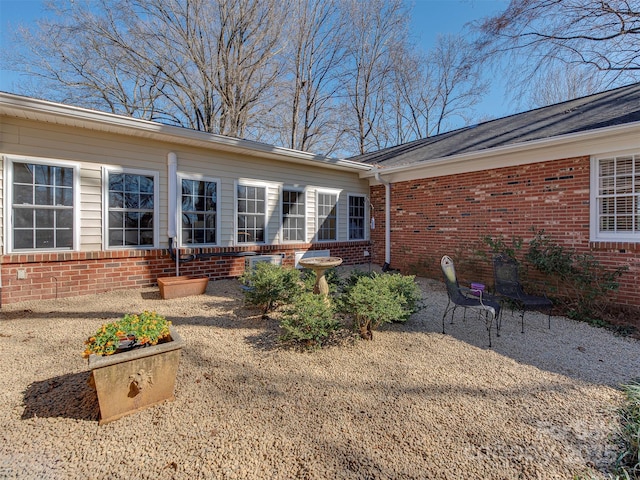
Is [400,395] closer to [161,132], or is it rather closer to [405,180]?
[161,132]

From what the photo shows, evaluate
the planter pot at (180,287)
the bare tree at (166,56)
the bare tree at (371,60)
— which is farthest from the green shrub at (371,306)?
the bare tree at (371,60)

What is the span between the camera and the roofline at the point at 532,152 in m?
5.02

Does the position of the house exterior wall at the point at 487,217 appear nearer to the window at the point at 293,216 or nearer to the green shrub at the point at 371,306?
the window at the point at 293,216

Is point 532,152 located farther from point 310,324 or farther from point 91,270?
point 91,270

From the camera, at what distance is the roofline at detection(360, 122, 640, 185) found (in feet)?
16.5

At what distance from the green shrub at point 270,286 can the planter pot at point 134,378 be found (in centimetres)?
196

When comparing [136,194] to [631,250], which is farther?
[136,194]

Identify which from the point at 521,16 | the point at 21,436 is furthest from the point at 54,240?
the point at 521,16

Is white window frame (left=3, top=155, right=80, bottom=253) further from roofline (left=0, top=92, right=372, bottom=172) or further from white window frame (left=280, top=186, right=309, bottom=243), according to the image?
white window frame (left=280, top=186, right=309, bottom=243)

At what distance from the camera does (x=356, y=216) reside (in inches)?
395

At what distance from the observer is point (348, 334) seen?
393 centimetres

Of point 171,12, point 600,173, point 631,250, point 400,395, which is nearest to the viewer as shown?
point 400,395

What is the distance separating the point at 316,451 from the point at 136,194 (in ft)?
20.1

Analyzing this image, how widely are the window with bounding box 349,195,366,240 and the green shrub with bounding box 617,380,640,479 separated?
776cm
